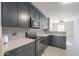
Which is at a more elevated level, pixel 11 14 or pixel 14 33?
pixel 11 14

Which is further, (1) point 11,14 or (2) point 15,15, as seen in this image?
(2) point 15,15

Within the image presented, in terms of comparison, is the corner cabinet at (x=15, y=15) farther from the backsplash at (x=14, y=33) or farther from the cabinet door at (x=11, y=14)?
the backsplash at (x=14, y=33)

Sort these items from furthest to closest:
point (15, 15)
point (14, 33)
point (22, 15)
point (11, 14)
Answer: point (14, 33) < point (22, 15) < point (15, 15) < point (11, 14)

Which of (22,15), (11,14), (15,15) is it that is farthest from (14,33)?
(11,14)

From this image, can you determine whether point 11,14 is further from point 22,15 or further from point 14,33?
point 14,33

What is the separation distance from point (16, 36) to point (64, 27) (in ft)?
5.95

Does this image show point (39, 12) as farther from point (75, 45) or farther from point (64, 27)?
point (75, 45)

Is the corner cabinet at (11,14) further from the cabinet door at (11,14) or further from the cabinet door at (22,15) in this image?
the cabinet door at (22,15)

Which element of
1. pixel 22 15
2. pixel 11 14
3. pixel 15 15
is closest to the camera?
pixel 11 14

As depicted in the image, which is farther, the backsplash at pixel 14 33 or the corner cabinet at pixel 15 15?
the backsplash at pixel 14 33

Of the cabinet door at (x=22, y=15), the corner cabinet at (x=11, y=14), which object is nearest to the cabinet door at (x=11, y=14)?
the corner cabinet at (x=11, y=14)

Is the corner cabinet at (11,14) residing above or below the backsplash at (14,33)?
above

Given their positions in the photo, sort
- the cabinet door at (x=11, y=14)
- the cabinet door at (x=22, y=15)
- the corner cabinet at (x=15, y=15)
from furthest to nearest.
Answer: the cabinet door at (x=22, y=15) → the cabinet door at (x=11, y=14) → the corner cabinet at (x=15, y=15)

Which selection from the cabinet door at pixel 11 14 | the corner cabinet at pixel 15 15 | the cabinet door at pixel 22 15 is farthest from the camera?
the cabinet door at pixel 22 15
